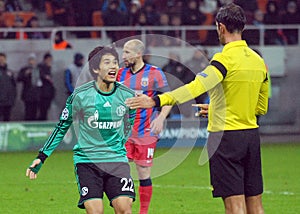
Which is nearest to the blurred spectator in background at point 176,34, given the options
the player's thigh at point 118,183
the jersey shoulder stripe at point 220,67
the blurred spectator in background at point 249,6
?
the blurred spectator in background at point 249,6

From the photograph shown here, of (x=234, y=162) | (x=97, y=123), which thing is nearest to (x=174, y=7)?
(x=97, y=123)

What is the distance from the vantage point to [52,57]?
2355 centimetres

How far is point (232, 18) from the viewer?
8156 mm

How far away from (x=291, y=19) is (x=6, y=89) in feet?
28.0

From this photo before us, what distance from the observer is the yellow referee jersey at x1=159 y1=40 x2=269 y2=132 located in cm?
812

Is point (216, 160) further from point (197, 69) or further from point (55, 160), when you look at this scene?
point (197, 69)

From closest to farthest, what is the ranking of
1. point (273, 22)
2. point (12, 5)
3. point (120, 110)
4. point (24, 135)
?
point (120, 110)
point (24, 135)
point (12, 5)
point (273, 22)

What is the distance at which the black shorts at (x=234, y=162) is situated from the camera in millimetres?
8328

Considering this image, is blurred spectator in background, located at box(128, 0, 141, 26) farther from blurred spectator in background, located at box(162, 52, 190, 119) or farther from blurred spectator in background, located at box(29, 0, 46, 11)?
blurred spectator in background, located at box(29, 0, 46, 11)

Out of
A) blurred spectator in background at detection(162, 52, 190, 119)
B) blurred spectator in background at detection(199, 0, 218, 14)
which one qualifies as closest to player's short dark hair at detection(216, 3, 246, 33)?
blurred spectator in background at detection(162, 52, 190, 119)

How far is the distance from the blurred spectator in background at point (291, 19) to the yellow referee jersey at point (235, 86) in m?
17.1

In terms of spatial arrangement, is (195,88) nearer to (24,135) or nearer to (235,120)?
(235,120)

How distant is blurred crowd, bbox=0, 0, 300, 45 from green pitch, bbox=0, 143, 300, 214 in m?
5.11

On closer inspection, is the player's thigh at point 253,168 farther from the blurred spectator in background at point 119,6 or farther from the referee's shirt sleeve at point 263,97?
the blurred spectator in background at point 119,6
